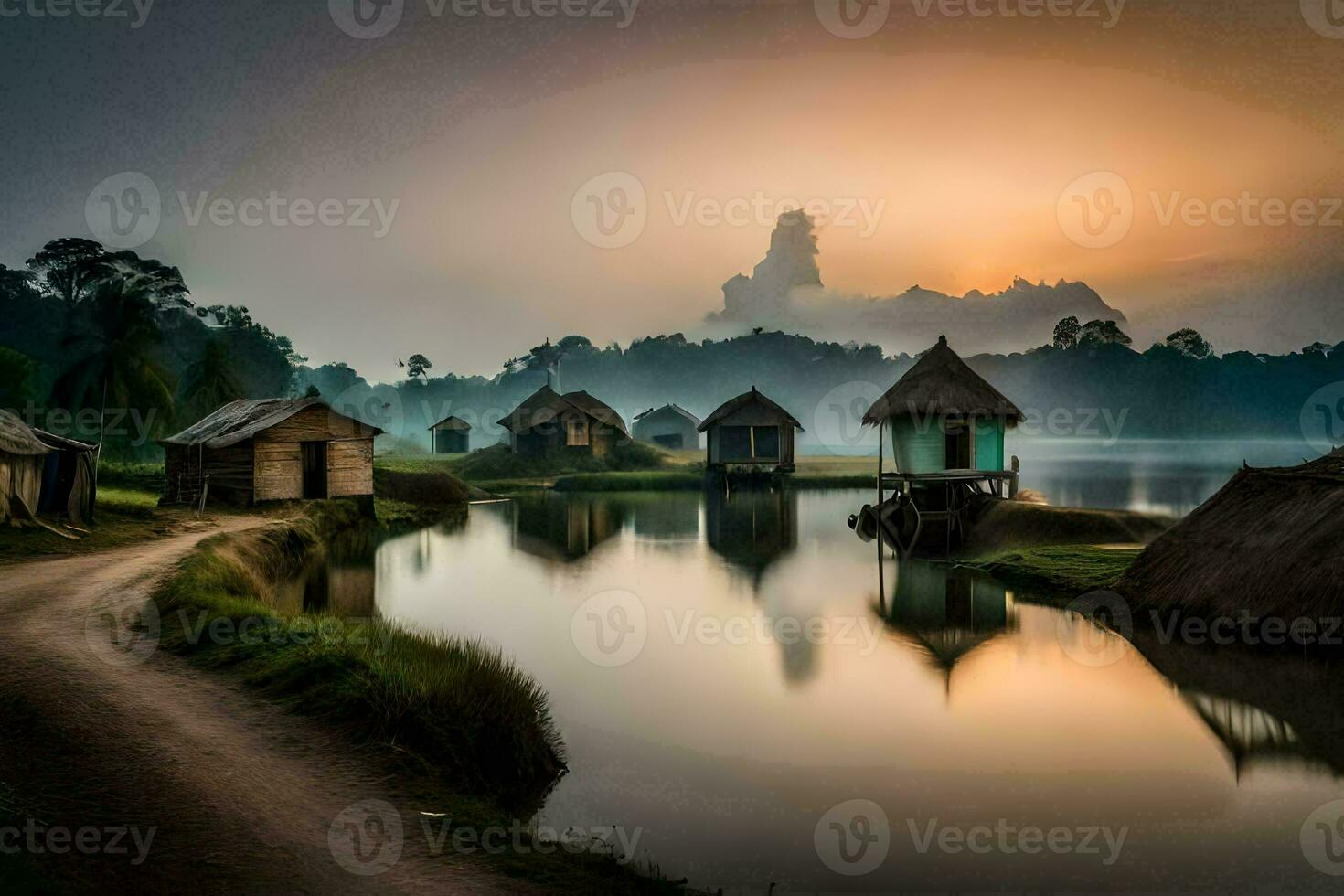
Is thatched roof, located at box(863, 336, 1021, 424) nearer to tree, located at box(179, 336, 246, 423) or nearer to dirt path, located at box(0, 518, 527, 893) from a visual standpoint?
dirt path, located at box(0, 518, 527, 893)

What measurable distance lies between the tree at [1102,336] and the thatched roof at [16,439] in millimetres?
150328

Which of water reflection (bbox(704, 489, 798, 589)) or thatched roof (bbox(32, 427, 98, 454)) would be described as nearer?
thatched roof (bbox(32, 427, 98, 454))

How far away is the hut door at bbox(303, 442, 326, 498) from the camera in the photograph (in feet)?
107

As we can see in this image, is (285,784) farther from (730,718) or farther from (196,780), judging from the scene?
(730,718)

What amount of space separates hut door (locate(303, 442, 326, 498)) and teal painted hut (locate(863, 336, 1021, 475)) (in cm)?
2158

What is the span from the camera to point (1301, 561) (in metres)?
15.1

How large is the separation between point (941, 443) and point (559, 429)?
38.1 meters

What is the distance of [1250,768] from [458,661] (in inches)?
406

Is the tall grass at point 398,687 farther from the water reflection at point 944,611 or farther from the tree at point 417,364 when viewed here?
the tree at point 417,364

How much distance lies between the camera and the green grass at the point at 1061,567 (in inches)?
806

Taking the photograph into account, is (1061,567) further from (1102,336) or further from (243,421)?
(1102,336)

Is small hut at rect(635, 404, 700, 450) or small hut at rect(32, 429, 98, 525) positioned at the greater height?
small hut at rect(635, 404, 700, 450)

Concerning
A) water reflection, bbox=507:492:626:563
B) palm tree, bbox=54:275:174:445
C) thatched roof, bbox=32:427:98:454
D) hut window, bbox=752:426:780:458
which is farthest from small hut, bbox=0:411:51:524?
hut window, bbox=752:426:780:458

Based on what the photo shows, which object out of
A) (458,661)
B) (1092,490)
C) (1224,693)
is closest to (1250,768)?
(1224,693)
